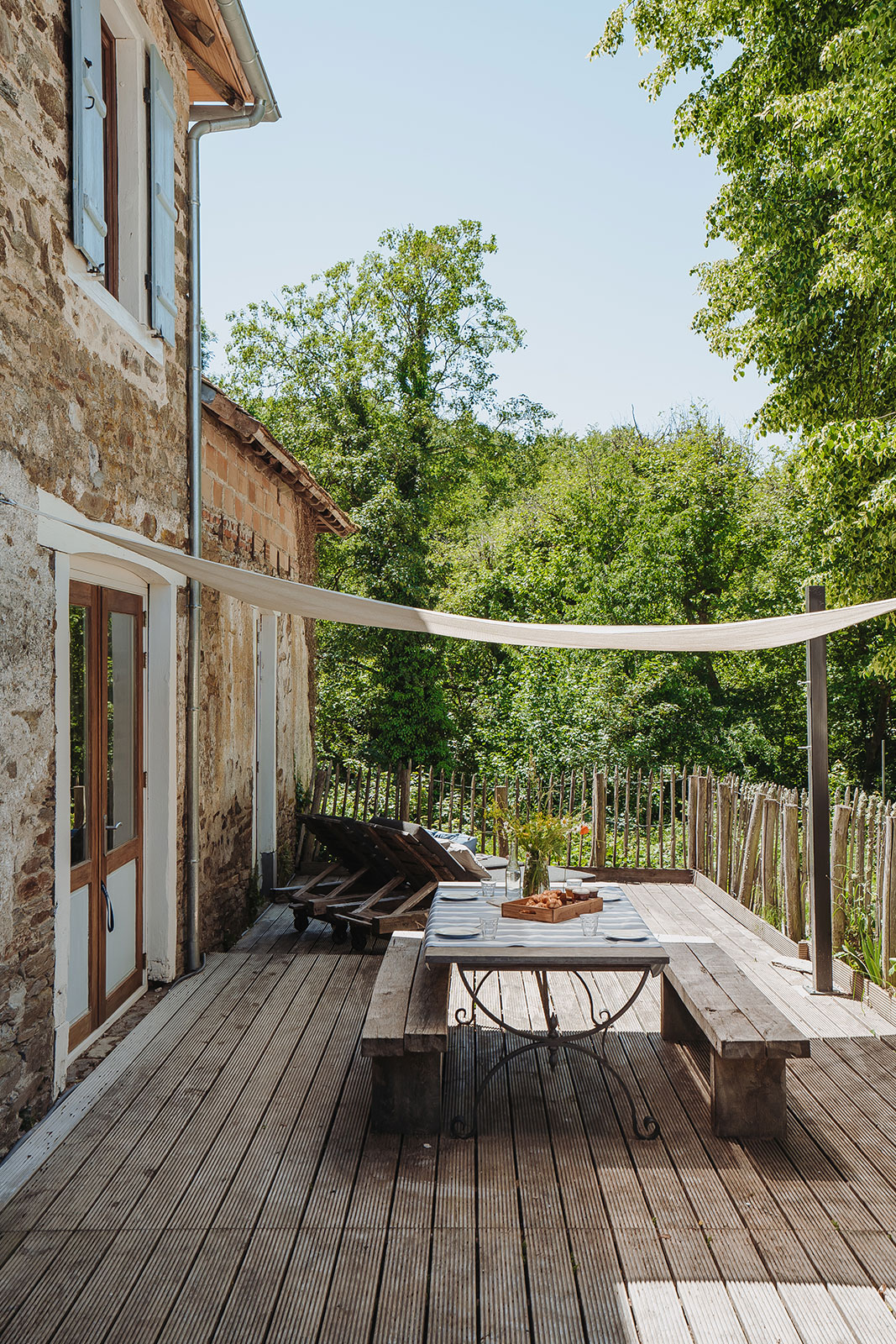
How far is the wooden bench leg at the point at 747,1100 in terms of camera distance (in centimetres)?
339

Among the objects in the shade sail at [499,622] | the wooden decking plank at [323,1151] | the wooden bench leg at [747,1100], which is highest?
the shade sail at [499,622]

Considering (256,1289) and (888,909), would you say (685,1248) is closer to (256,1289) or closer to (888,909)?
(256,1289)

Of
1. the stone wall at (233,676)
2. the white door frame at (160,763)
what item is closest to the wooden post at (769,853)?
the stone wall at (233,676)

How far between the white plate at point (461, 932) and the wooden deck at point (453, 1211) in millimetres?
650

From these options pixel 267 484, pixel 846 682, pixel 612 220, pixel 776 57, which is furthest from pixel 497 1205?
pixel 612 220

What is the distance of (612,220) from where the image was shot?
1516 cm

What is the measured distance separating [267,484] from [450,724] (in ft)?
31.8

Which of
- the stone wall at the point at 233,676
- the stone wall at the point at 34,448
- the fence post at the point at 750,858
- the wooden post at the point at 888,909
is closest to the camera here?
the stone wall at the point at 34,448

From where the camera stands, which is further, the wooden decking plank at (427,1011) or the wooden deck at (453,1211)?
the wooden decking plank at (427,1011)

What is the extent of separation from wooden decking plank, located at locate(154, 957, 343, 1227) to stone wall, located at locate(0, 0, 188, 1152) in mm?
591

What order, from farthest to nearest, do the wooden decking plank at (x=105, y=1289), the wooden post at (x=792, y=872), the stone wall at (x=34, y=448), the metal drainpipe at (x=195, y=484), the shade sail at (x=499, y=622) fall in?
the wooden post at (x=792, y=872) → the metal drainpipe at (x=195, y=484) → the shade sail at (x=499, y=622) → the stone wall at (x=34, y=448) → the wooden decking plank at (x=105, y=1289)

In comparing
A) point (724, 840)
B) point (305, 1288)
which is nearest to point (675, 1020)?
point (305, 1288)

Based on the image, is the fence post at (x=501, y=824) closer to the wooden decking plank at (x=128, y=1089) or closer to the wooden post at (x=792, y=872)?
the wooden post at (x=792, y=872)

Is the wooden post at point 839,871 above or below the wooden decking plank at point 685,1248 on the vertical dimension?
above
